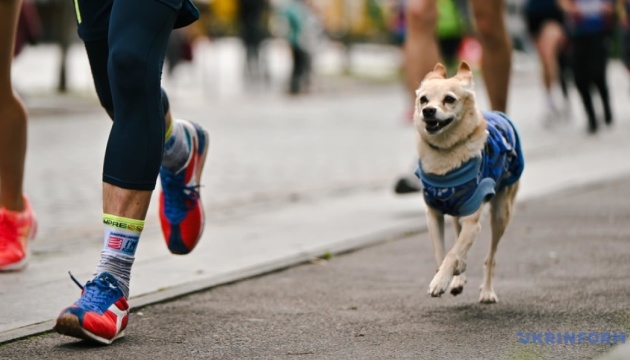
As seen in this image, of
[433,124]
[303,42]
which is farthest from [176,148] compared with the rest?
[303,42]

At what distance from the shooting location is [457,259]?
448 centimetres

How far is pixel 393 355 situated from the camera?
391 centimetres

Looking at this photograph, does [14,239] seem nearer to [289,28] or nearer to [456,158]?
[456,158]

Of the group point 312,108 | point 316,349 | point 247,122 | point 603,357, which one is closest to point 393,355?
point 316,349

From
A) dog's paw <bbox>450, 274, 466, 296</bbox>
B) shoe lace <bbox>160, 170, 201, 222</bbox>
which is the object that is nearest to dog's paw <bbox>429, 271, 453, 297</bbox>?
dog's paw <bbox>450, 274, 466, 296</bbox>

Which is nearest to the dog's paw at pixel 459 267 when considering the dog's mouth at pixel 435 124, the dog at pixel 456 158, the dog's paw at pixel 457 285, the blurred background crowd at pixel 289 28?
the dog at pixel 456 158

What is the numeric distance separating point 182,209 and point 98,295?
3.45 ft

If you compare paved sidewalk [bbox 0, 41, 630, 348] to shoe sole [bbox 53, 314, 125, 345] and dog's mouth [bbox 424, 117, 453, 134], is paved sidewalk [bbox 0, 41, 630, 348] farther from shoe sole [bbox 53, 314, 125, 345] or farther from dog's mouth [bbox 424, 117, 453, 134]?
dog's mouth [bbox 424, 117, 453, 134]

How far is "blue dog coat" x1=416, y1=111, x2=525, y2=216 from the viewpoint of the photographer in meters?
4.61

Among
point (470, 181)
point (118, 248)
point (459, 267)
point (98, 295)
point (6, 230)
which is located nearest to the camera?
point (98, 295)

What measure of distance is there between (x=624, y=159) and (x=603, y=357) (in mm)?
7119

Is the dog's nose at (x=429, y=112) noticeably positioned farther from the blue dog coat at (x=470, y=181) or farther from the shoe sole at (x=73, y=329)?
the shoe sole at (x=73, y=329)

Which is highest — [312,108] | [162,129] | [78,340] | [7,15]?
[7,15]

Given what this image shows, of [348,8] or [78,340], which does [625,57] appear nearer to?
[78,340]
